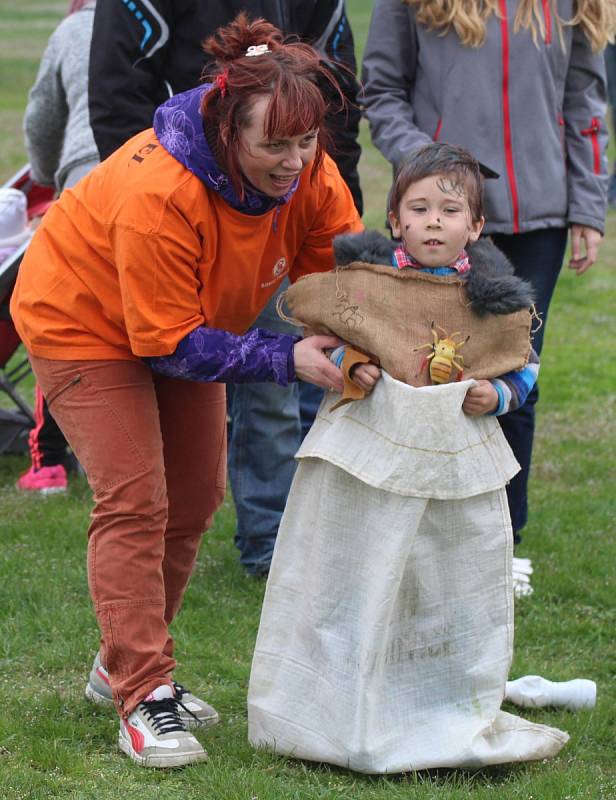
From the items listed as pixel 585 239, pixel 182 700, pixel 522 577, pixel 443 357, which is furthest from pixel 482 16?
pixel 182 700

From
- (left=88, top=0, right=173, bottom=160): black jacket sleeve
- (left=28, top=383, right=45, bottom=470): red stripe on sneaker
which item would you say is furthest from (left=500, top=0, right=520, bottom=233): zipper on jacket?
(left=28, top=383, right=45, bottom=470): red stripe on sneaker

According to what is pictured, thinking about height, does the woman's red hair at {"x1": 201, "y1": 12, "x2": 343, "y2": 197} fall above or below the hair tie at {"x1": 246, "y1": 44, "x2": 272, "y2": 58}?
below

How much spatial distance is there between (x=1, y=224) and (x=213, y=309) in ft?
8.73

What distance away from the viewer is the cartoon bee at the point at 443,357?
128 inches

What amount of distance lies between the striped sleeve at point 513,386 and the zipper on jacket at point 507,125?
47.5 inches

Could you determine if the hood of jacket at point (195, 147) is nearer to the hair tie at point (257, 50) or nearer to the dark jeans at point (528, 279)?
the hair tie at point (257, 50)

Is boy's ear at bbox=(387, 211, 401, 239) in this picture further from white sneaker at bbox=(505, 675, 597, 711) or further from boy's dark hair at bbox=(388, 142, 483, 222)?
white sneaker at bbox=(505, 675, 597, 711)

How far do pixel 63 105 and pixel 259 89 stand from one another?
278 cm

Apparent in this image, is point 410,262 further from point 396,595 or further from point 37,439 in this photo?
point 37,439

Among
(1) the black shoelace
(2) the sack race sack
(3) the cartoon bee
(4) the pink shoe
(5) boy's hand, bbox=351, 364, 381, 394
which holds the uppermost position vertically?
(3) the cartoon bee

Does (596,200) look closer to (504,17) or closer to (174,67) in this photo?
(504,17)

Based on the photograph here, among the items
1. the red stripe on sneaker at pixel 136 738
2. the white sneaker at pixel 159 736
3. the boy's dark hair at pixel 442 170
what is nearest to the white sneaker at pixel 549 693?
the white sneaker at pixel 159 736

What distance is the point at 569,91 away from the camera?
15.6 ft

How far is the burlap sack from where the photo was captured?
3.28 meters
